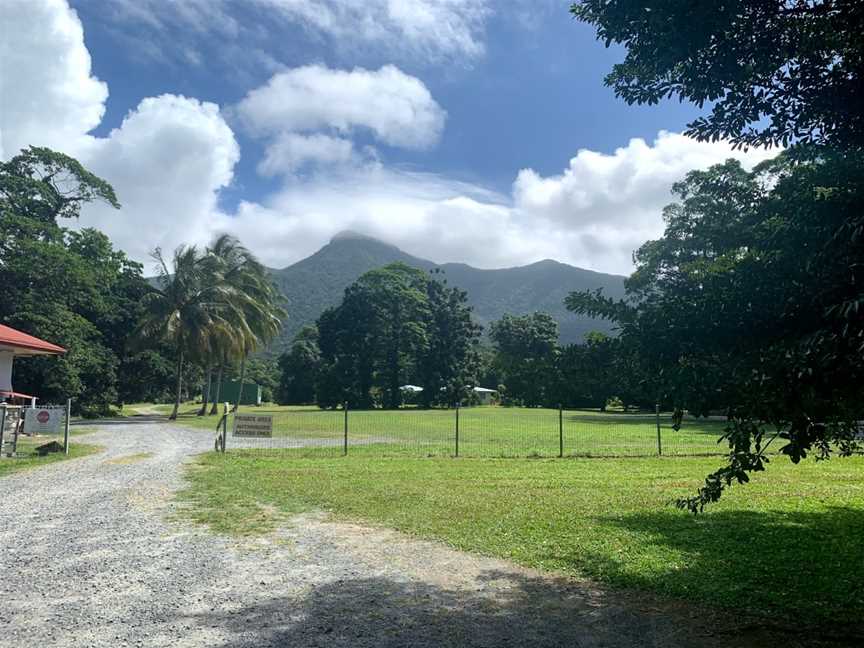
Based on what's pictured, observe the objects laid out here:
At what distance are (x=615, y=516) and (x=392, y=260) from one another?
13627 cm

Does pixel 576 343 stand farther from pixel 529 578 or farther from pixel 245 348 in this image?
pixel 245 348

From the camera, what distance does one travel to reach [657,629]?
4.60m

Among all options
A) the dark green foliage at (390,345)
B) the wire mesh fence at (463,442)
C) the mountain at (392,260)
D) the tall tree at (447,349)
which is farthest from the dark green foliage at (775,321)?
the mountain at (392,260)

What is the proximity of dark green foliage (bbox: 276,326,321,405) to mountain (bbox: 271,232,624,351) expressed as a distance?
173ft

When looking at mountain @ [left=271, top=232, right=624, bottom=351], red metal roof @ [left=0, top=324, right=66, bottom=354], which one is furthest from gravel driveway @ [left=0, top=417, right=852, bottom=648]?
mountain @ [left=271, top=232, right=624, bottom=351]

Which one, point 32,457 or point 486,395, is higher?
point 486,395

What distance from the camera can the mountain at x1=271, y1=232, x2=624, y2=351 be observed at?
14088 cm

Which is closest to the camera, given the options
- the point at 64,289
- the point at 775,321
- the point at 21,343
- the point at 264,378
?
the point at 775,321

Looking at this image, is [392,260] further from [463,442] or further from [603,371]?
[603,371]

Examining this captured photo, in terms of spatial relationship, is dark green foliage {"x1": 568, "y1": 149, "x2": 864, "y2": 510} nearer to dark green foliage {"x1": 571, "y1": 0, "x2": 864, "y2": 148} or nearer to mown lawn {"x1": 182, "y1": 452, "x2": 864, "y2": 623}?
dark green foliage {"x1": 571, "y1": 0, "x2": 864, "y2": 148}

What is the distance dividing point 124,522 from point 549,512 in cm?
550

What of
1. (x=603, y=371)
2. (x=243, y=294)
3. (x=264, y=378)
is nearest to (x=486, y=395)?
(x=264, y=378)

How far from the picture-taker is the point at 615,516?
871 centimetres

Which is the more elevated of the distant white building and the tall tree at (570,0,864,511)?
the tall tree at (570,0,864,511)
